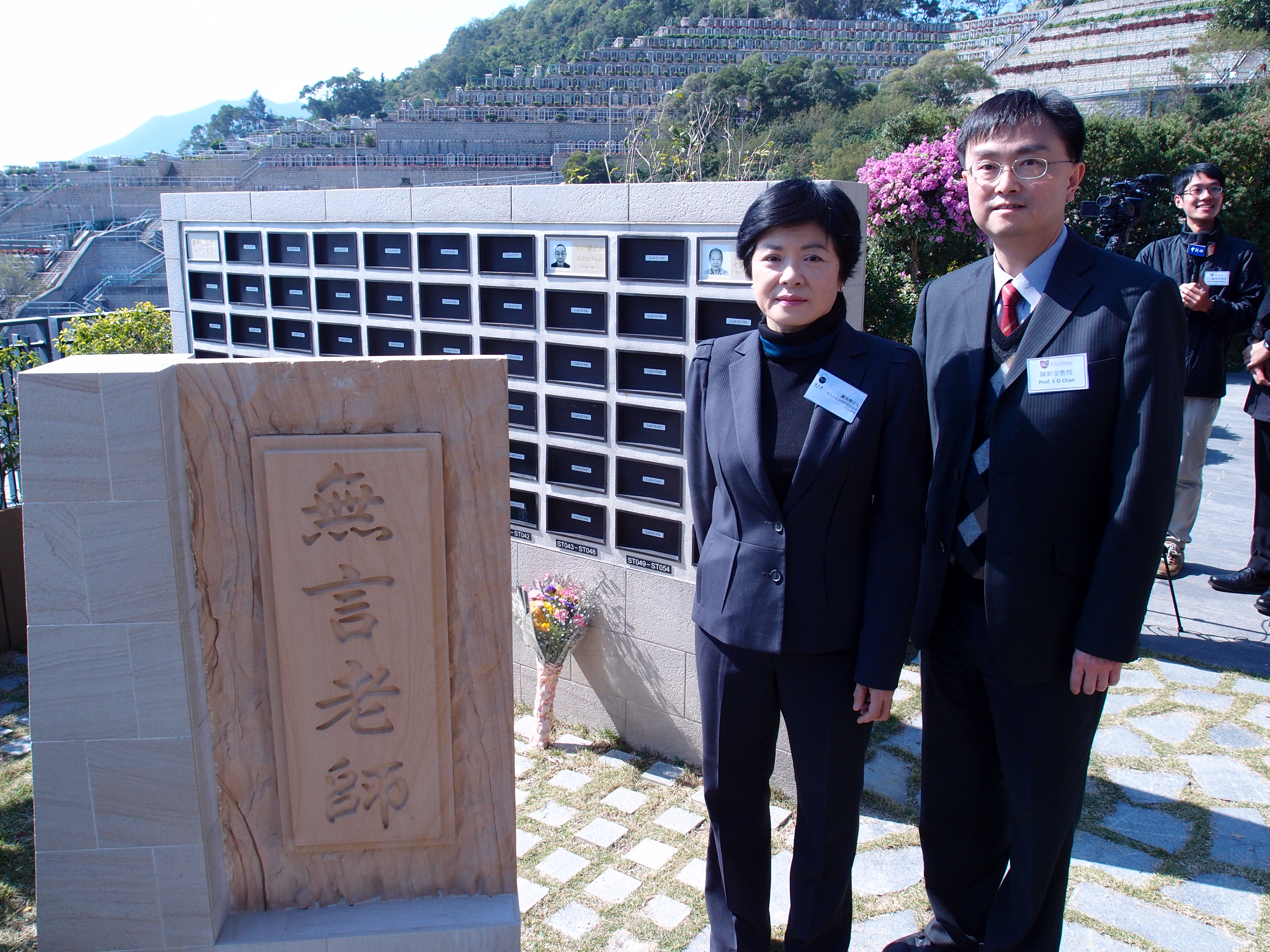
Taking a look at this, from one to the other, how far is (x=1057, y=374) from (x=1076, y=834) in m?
1.53

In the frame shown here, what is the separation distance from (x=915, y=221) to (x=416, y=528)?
5.21 m

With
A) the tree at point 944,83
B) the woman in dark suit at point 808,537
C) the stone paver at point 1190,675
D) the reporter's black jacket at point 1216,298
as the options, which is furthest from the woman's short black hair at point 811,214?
the tree at point 944,83

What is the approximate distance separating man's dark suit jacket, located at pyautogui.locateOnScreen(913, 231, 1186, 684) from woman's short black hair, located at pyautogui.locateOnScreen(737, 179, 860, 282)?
0.29 m

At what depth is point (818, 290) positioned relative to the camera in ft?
5.27

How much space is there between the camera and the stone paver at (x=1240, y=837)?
2.23 m

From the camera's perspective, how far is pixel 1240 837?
2324mm

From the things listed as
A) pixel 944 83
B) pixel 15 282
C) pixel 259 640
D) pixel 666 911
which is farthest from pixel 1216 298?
pixel 944 83

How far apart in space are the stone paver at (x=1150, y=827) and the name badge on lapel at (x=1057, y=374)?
4.95ft

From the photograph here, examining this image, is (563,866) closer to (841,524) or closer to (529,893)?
(529,893)

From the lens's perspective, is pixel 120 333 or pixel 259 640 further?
pixel 120 333

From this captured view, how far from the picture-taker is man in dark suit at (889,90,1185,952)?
148 centimetres

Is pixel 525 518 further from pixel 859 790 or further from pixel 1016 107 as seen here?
pixel 1016 107

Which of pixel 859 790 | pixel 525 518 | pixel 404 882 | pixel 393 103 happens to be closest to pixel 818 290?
pixel 859 790

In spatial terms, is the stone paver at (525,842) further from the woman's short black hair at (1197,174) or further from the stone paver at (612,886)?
the woman's short black hair at (1197,174)
